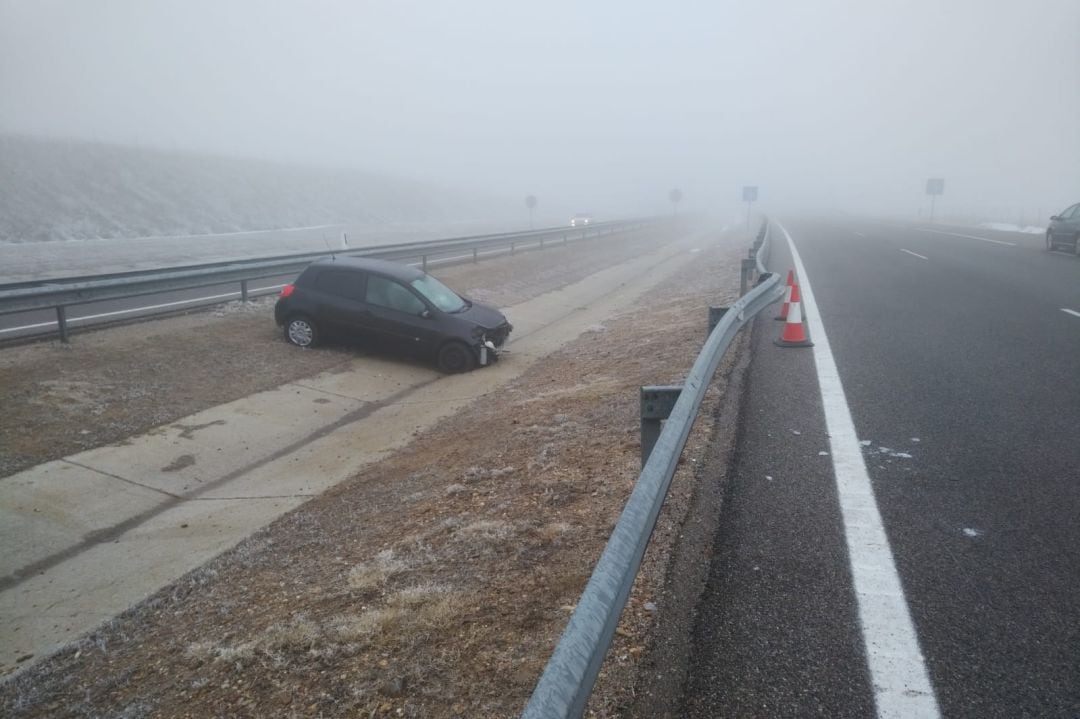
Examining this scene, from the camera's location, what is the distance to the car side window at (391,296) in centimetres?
1156

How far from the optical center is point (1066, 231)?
1966 cm

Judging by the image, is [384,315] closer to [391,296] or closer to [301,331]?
[391,296]

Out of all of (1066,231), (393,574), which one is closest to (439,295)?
(393,574)

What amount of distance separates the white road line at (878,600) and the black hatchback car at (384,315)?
7.32m

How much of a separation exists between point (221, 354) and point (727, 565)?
31.3ft

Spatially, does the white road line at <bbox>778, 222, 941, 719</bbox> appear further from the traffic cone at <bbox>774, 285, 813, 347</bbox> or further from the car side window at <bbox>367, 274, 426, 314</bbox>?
the car side window at <bbox>367, 274, 426, 314</bbox>

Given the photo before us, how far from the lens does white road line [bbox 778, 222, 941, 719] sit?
7.85 ft

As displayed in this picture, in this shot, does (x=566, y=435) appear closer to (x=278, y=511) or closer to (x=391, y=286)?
(x=278, y=511)

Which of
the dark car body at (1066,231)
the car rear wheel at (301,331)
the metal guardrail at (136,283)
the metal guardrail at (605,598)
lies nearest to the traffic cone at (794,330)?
the metal guardrail at (605,598)

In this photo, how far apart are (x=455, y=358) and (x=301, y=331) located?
8.89 ft

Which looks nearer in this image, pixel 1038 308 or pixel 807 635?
pixel 807 635

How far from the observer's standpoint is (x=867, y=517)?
12.3 feet

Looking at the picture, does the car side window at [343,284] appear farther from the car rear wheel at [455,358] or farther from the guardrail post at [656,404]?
the guardrail post at [656,404]

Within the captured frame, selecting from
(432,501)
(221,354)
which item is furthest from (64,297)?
(432,501)
